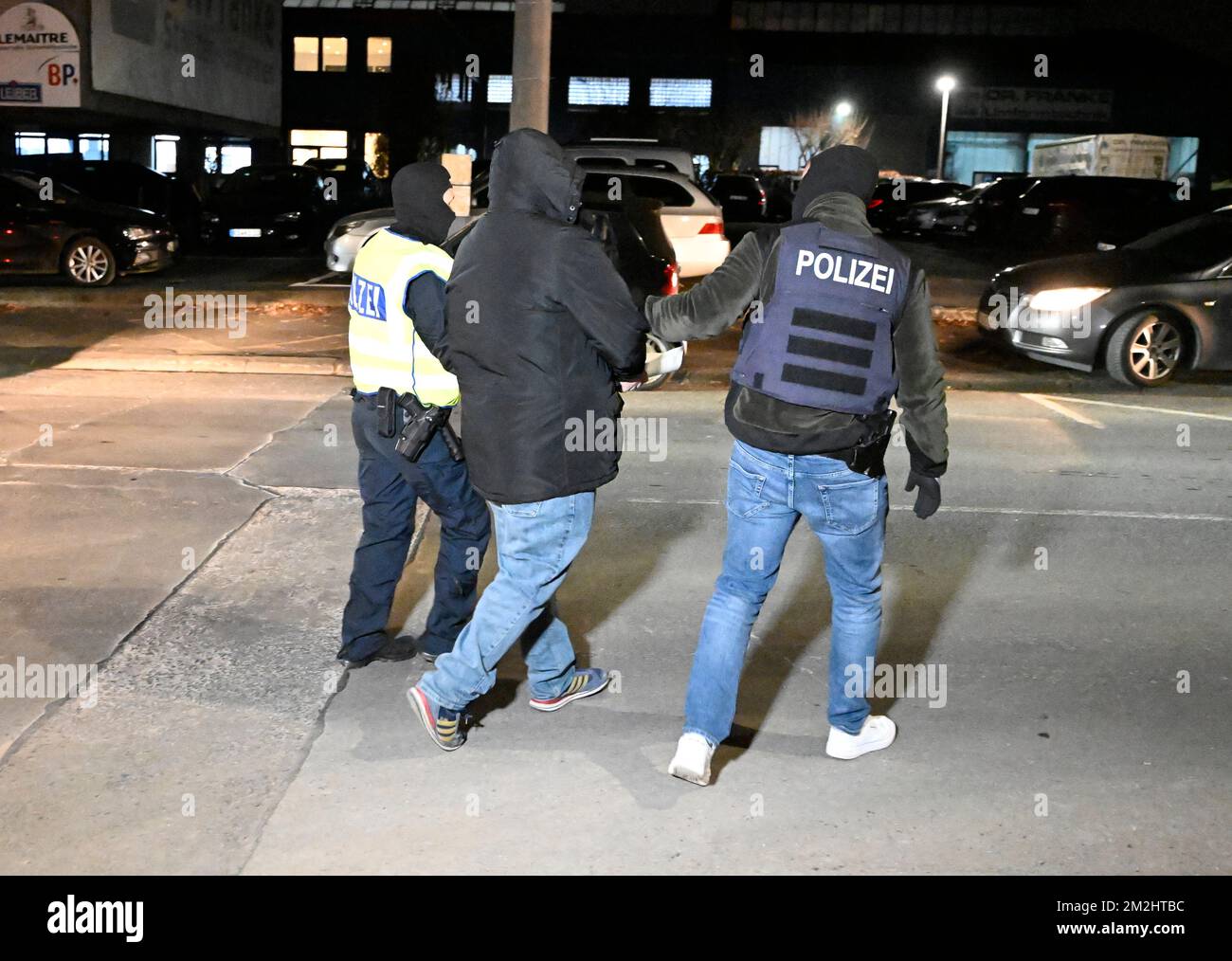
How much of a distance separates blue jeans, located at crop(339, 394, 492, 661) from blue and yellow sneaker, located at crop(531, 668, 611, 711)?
56 cm

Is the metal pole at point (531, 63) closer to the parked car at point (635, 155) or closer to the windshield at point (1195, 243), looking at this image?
the parked car at point (635, 155)

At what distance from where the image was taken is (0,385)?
11.7 m

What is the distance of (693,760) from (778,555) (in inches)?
28.4

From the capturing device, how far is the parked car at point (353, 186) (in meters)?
27.3

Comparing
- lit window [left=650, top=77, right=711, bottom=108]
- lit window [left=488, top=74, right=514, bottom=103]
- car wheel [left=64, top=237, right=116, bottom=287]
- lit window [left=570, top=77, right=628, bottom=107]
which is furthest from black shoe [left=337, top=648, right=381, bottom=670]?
lit window [left=650, top=77, right=711, bottom=108]

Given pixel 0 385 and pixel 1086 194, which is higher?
pixel 1086 194

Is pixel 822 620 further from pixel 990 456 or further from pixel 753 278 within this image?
pixel 990 456

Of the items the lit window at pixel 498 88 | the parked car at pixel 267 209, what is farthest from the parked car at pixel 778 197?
the lit window at pixel 498 88

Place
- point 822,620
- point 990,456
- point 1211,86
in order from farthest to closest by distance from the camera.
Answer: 1. point 1211,86
2. point 990,456
3. point 822,620

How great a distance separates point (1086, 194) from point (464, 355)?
22.5 metres

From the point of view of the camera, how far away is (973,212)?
28641 millimetres

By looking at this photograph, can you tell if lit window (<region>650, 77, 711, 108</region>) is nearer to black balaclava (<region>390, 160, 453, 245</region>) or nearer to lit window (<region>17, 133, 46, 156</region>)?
lit window (<region>17, 133, 46, 156</region>)

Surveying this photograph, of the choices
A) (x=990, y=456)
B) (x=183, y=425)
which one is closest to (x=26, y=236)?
(x=183, y=425)

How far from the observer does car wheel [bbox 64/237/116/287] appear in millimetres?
18109
